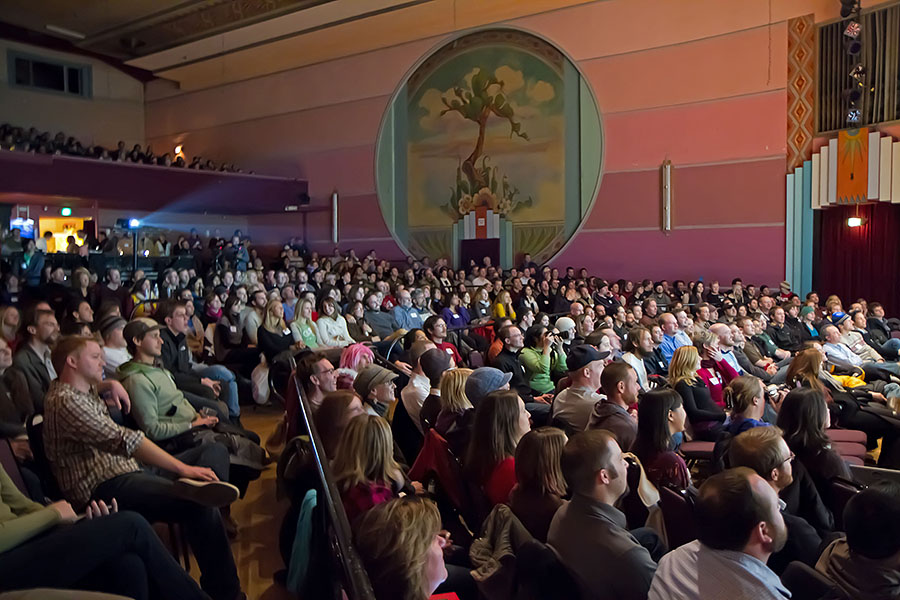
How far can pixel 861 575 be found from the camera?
185 cm

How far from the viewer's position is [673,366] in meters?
4.44

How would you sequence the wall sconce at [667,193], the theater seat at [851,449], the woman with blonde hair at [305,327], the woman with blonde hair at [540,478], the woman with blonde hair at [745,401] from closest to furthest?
the woman with blonde hair at [540,478]
the woman with blonde hair at [745,401]
the theater seat at [851,449]
the woman with blonde hair at [305,327]
the wall sconce at [667,193]

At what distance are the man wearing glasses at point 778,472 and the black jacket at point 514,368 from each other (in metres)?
2.66

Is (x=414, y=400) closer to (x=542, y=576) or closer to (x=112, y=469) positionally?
(x=112, y=469)

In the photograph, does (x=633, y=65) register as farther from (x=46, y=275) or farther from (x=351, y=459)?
(x=351, y=459)

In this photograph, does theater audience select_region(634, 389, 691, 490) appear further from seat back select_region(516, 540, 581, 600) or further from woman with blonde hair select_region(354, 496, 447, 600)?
woman with blonde hair select_region(354, 496, 447, 600)

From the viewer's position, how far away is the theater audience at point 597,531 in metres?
1.95

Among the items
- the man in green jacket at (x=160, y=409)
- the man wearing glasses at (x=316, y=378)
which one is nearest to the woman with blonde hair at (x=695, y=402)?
the man wearing glasses at (x=316, y=378)

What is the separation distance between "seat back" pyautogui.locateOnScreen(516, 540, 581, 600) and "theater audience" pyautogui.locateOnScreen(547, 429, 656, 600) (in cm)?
3

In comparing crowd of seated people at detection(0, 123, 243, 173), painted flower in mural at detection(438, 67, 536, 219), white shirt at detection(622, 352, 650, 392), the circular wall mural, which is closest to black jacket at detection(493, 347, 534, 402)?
white shirt at detection(622, 352, 650, 392)

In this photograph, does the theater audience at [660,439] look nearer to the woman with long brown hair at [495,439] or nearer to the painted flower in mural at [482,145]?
the woman with long brown hair at [495,439]

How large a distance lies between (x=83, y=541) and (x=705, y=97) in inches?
517

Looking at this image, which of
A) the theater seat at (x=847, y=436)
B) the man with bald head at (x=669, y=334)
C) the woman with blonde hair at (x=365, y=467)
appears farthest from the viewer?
the man with bald head at (x=669, y=334)

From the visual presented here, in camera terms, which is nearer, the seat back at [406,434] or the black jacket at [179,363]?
the seat back at [406,434]
